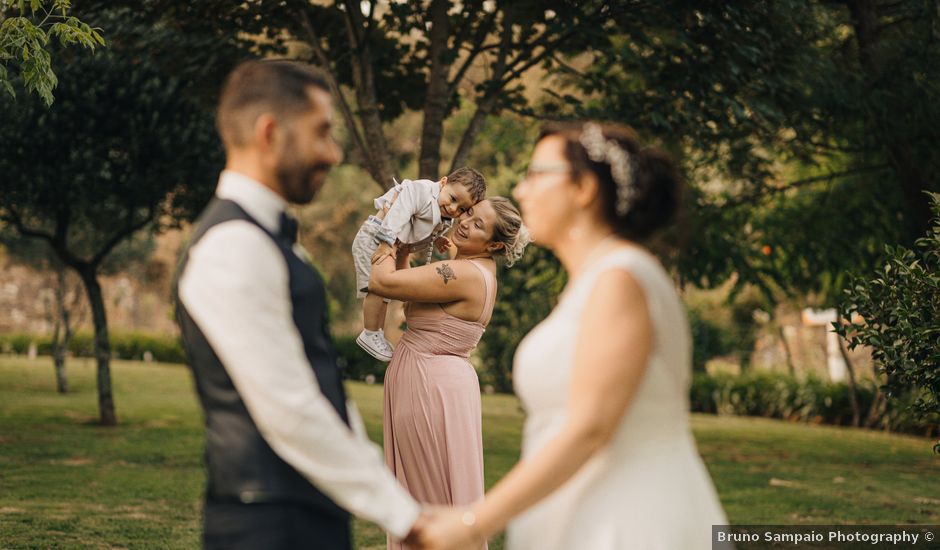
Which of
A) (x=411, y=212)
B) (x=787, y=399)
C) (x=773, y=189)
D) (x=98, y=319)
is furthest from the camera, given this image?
(x=787, y=399)

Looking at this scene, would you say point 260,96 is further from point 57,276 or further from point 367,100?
point 57,276

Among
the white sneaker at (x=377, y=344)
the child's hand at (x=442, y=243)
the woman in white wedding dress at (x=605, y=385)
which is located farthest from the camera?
the child's hand at (x=442, y=243)

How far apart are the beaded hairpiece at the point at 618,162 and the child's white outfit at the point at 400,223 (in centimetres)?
215

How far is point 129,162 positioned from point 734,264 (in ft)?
30.8

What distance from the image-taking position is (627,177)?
2.49 m

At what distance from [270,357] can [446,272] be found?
2.48m

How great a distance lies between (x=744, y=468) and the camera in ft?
46.6

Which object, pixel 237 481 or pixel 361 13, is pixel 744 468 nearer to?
pixel 361 13

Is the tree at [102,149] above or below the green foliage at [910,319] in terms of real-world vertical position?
above

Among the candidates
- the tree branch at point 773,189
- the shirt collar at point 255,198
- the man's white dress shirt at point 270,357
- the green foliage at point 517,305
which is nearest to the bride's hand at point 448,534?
the man's white dress shirt at point 270,357

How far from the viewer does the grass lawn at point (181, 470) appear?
9.02 m

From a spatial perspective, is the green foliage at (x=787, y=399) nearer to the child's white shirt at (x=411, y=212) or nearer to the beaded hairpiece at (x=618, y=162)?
the child's white shirt at (x=411, y=212)

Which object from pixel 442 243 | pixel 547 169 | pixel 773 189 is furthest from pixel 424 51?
pixel 547 169

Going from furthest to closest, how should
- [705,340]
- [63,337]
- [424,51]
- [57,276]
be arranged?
1. [705,340]
2. [57,276]
3. [63,337]
4. [424,51]
